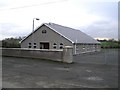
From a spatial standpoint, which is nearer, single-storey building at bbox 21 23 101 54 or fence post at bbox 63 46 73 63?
fence post at bbox 63 46 73 63

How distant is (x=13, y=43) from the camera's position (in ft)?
135

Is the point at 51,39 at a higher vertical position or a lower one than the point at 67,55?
higher

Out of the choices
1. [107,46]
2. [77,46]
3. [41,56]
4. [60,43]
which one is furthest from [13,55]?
[107,46]

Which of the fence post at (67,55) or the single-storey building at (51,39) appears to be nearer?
the fence post at (67,55)

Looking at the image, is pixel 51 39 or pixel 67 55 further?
pixel 51 39

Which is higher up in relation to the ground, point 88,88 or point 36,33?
point 36,33

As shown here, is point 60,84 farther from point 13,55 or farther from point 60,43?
point 60,43

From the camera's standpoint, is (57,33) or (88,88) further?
(57,33)

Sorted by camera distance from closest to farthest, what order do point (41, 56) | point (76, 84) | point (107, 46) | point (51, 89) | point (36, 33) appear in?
point (51, 89) < point (76, 84) < point (41, 56) < point (36, 33) < point (107, 46)

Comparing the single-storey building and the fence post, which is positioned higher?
the single-storey building

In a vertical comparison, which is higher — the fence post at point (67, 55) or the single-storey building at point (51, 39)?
the single-storey building at point (51, 39)

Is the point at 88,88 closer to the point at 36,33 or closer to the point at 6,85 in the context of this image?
the point at 6,85

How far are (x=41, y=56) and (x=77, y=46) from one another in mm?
14490

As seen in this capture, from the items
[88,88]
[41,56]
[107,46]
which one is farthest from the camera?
[107,46]
